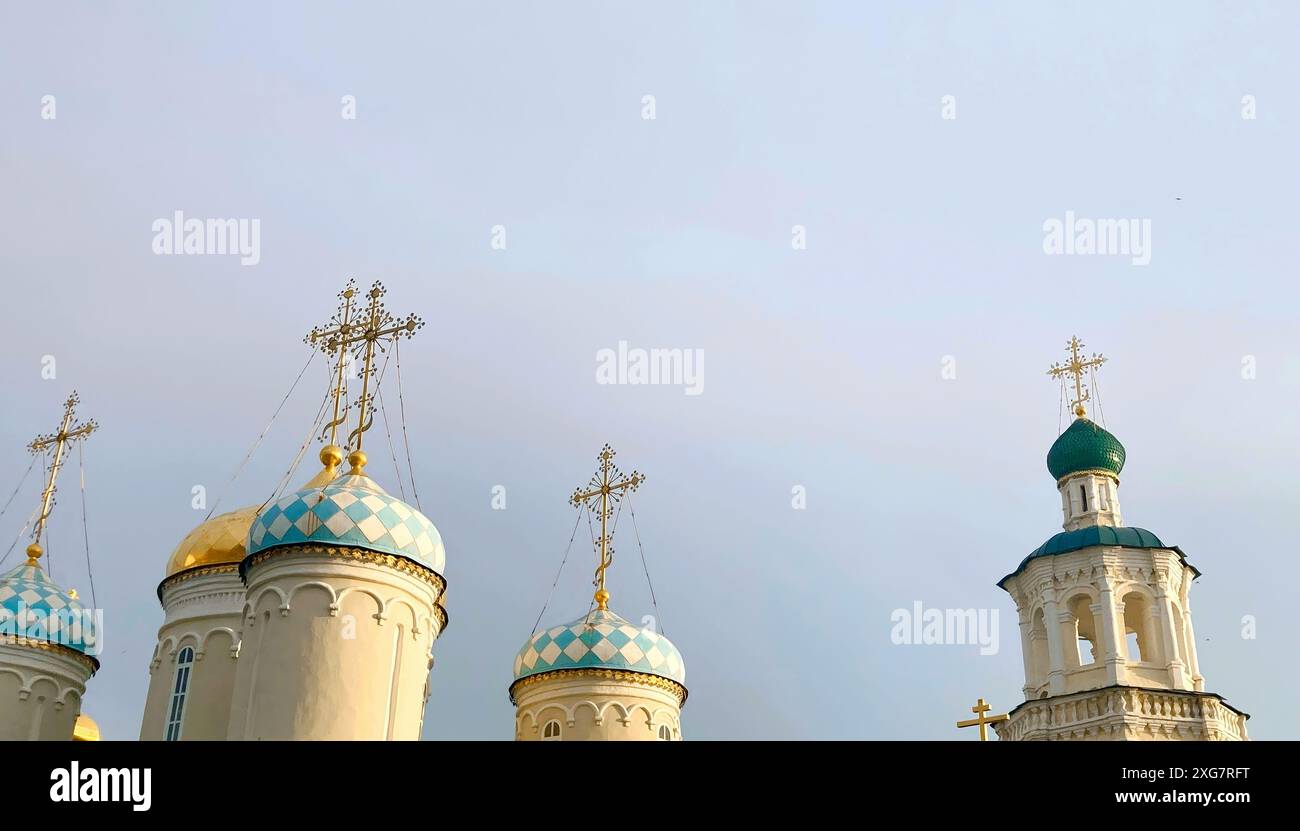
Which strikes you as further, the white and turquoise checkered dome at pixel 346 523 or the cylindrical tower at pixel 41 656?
the cylindrical tower at pixel 41 656

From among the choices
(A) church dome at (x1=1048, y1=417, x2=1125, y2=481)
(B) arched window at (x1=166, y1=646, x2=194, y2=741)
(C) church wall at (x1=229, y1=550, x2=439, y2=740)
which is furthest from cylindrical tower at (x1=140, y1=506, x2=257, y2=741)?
(A) church dome at (x1=1048, y1=417, x2=1125, y2=481)

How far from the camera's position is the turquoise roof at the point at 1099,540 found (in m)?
22.9

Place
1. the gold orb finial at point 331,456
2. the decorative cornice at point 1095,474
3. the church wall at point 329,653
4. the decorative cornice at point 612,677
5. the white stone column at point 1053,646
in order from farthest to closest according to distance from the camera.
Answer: the decorative cornice at point 1095,474 < the white stone column at point 1053,646 < the decorative cornice at point 612,677 < the gold orb finial at point 331,456 < the church wall at point 329,653

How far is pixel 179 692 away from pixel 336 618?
536 cm

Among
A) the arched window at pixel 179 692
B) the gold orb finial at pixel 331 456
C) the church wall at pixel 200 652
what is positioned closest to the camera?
the gold orb finial at pixel 331 456

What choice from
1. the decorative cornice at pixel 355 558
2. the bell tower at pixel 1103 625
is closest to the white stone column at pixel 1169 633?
the bell tower at pixel 1103 625

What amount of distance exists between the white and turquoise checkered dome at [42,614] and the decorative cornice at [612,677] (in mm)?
6545

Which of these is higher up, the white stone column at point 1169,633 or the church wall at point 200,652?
the white stone column at point 1169,633

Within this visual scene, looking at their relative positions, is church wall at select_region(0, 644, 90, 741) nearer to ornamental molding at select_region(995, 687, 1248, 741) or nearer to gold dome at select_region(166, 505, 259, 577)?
gold dome at select_region(166, 505, 259, 577)

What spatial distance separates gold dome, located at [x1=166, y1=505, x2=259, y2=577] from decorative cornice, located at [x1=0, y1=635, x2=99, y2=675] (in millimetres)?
1882

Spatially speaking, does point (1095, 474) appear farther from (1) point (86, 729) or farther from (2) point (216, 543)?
(1) point (86, 729)

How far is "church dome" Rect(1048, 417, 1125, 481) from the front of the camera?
80.1ft

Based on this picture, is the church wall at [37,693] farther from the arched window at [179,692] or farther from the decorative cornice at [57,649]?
the arched window at [179,692]
